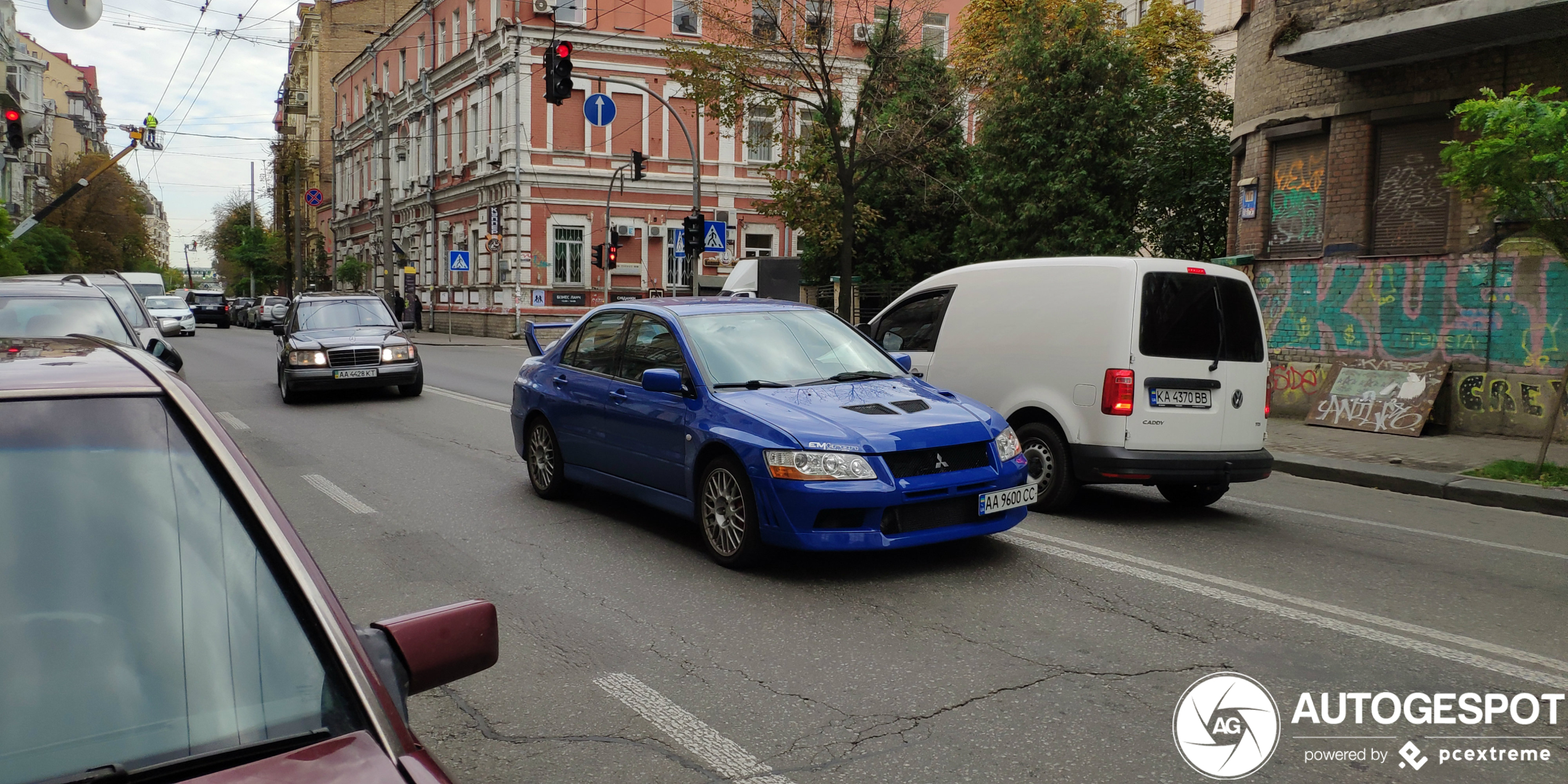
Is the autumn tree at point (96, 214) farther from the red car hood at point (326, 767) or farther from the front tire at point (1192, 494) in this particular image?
the red car hood at point (326, 767)

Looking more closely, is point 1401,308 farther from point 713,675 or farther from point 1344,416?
point 713,675

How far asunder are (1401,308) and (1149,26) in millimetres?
20979

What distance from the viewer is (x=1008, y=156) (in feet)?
89.6

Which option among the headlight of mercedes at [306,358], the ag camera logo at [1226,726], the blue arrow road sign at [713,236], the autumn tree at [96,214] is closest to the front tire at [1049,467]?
the ag camera logo at [1226,726]

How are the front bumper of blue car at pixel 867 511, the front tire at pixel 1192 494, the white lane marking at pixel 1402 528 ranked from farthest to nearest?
the front tire at pixel 1192 494
the white lane marking at pixel 1402 528
the front bumper of blue car at pixel 867 511

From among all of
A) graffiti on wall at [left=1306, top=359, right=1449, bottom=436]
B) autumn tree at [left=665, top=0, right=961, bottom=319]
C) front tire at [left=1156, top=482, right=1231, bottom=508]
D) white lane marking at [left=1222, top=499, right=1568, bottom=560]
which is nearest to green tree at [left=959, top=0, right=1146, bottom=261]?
autumn tree at [left=665, top=0, right=961, bottom=319]

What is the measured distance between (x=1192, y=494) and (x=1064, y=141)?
18.7 meters

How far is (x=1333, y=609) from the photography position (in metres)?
5.88

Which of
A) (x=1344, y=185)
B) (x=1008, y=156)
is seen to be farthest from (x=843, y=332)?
(x=1008, y=156)

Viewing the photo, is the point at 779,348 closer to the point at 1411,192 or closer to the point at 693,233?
the point at 1411,192

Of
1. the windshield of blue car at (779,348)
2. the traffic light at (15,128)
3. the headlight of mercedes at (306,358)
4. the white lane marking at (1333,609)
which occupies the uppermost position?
the traffic light at (15,128)

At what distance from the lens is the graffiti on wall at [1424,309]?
13.6 meters

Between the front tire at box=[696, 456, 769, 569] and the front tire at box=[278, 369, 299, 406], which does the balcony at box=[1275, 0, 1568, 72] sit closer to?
the front tire at box=[696, 456, 769, 569]
